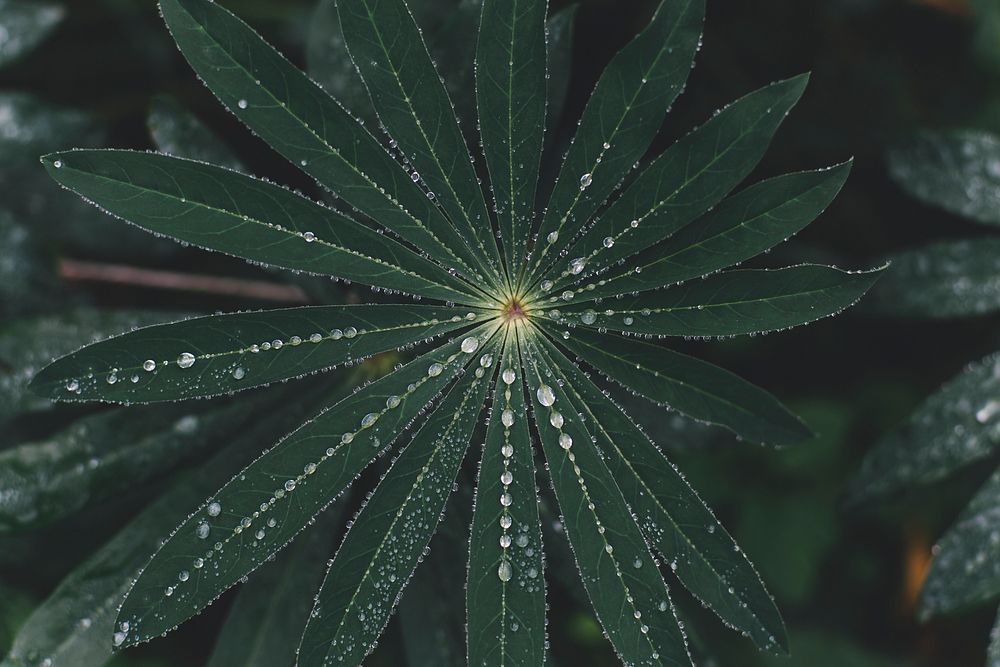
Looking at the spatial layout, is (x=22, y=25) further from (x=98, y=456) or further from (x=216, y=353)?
(x=216, y=353)

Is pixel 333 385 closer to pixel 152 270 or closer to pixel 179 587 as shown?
pixel 179 587

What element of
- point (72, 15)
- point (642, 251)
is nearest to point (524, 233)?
point (642, 251)

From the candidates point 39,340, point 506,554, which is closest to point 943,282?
point 506,554

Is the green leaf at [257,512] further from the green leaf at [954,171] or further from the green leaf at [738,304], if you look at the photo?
the green leaf at [954,171]

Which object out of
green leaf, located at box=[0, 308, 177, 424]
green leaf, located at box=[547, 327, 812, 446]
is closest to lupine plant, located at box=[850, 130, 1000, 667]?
green leaf, located at box=[547, 327, 812, 446]

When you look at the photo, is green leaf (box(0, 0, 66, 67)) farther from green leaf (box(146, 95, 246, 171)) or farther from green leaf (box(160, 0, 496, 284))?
green leaf (box(160, 0, 496, 284))

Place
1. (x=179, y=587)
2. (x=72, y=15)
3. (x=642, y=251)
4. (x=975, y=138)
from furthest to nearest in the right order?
(x=72, y=15) < (x=975, y=138) < (x=642, y=251) < (x=179, y=587)
